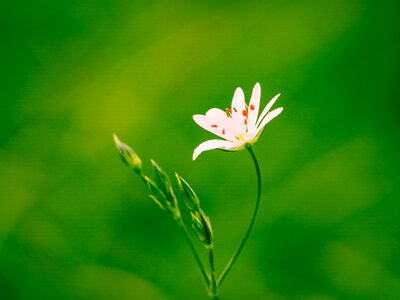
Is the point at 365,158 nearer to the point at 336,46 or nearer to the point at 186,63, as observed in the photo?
the point at 336,46

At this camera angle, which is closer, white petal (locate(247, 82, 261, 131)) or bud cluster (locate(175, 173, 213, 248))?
bud cluster (locate(175, 173, 213, 248))

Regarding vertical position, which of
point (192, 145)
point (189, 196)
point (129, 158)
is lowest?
point (192, 145)

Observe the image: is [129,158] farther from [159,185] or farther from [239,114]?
[239,114]

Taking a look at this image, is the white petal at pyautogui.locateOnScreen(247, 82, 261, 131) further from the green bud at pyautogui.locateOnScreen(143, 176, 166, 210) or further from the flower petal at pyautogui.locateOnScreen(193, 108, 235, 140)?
the green bud at pyautogui.locateOnScreen(143, 176, 166, 210)

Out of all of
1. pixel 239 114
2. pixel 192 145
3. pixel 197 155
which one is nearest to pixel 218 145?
pixel 197 155

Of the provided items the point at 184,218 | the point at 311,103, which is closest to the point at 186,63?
the point at 311,103

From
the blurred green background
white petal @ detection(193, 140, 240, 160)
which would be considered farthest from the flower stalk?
the blurred green background
